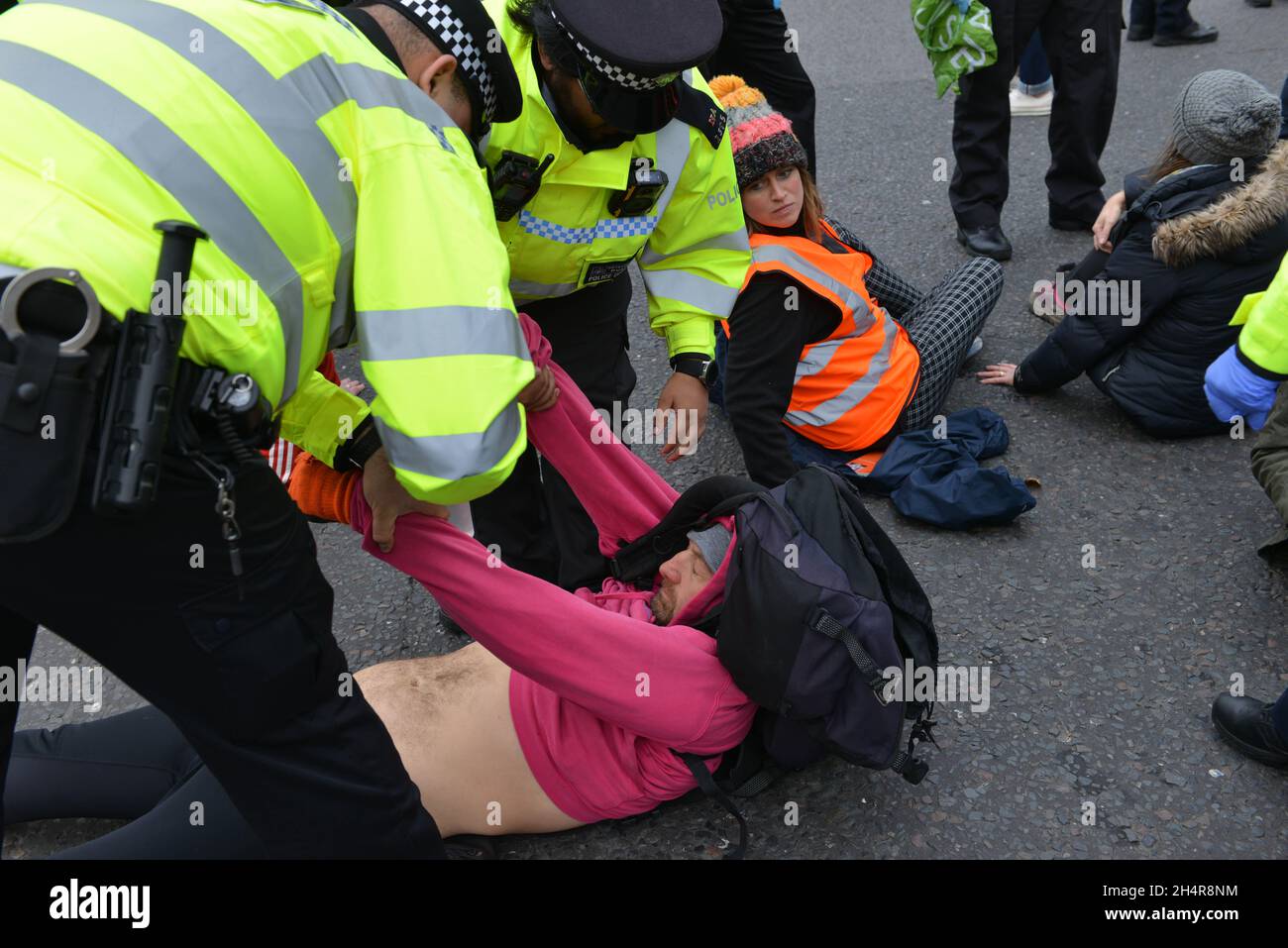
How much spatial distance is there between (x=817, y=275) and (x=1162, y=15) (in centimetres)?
433

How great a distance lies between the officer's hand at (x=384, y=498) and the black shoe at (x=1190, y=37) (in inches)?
238

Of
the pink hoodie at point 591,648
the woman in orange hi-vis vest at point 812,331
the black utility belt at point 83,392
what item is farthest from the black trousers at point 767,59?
the black utility belt at point 83,392

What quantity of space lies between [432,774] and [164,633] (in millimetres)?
811

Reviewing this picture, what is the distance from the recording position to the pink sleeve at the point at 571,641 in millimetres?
1794

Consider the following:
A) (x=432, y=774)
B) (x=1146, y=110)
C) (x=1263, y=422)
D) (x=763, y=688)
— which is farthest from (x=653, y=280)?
(x=1146, y=110)

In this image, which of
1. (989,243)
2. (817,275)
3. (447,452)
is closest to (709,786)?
(447,452)

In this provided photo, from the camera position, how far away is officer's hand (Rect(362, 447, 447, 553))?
1688 mm

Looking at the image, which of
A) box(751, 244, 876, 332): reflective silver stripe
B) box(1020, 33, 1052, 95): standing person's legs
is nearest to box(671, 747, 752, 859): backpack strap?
box(751, 244, 876, 332): reflective silver stripe

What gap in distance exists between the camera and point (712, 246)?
2535 millimetres

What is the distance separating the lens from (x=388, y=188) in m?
1.42

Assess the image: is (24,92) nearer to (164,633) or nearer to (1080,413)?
(164,633)

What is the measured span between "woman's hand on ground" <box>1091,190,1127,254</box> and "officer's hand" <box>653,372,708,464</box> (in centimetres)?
171

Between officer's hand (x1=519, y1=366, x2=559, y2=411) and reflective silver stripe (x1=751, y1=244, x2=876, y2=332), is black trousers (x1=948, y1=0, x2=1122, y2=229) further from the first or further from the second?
officer's hand (x1=519, y1=366, x2=559, y2=411)

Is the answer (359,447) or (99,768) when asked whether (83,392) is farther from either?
(99,768)
